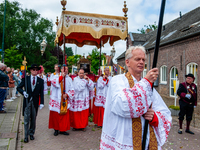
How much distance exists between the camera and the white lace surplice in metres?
1.72

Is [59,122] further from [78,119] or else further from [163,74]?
[163,74]

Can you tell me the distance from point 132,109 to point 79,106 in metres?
4.71

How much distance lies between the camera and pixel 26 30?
3388cm

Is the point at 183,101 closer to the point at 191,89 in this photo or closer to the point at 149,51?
the point at 191,89

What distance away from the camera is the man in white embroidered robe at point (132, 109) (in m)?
1.72

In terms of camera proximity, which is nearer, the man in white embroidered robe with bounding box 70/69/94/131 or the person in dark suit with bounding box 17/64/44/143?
the person in dark suit with bounding box 17/64/44/143

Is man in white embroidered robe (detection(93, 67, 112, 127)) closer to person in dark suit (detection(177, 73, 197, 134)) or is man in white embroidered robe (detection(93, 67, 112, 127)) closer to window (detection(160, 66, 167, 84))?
person in dark suit (detection(177, 73, 197, 134))

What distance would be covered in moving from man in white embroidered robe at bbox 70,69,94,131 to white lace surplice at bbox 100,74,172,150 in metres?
4.21

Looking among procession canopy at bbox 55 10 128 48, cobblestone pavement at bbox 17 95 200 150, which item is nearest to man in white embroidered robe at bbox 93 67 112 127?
cobblestone pavement at bbox 17 95 200 150

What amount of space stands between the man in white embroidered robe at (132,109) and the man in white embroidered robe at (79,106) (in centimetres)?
421

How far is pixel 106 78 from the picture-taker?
663 cm

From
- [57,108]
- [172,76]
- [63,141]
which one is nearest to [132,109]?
[63,141]

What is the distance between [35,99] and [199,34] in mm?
12300

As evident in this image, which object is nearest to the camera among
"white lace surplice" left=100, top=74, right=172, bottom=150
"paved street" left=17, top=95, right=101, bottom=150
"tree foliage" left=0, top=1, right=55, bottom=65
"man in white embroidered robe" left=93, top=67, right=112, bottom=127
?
"white lace surplice" left=100, top=74, right=172, bottom=150
